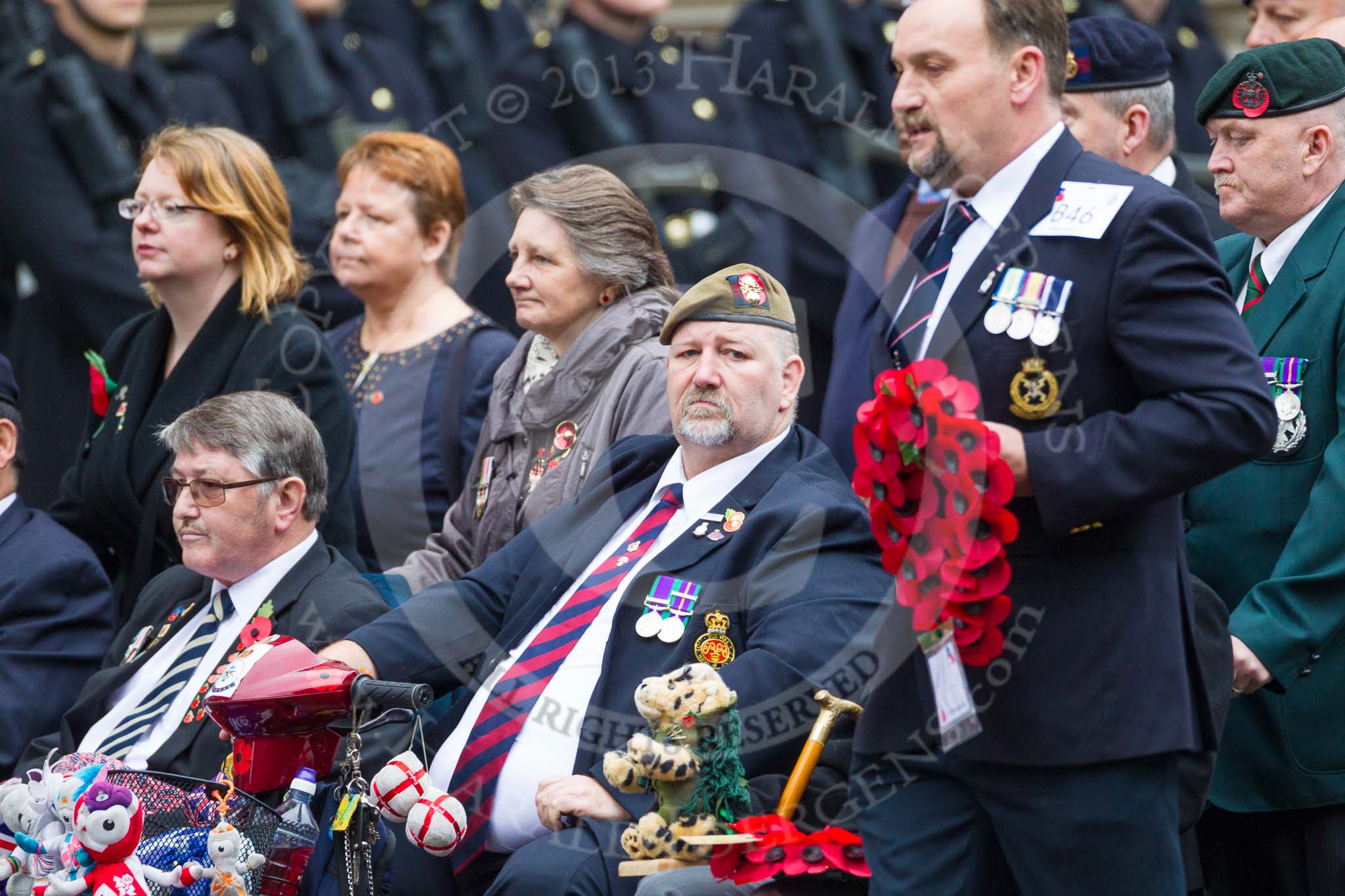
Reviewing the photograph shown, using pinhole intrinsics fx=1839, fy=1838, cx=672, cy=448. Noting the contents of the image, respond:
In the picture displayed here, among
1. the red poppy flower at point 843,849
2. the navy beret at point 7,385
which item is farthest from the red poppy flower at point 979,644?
the navy beret at point 7,385

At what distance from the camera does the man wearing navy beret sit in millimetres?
4590

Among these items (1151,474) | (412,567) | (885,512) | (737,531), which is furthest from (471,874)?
(1151,474)

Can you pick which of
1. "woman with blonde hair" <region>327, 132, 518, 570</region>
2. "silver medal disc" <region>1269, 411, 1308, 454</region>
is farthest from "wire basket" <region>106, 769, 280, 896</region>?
"silver medal disc" <region>1269, 411, 1308, 454</region>

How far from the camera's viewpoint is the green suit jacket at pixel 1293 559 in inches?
135

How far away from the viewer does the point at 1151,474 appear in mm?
2584

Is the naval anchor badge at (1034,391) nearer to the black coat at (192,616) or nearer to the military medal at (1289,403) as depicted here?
the military medal at (1289,403)

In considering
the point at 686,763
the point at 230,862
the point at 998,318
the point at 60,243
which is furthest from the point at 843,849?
the point at 60,243

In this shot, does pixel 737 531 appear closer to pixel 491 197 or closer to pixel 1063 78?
pixel 1063 78

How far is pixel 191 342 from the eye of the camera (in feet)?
16.9

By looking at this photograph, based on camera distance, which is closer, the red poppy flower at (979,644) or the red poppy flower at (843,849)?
the red poppy flower at (979,644)

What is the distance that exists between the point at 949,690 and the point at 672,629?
1.14m

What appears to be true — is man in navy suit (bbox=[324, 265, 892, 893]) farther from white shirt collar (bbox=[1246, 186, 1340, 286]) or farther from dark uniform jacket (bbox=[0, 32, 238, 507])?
dark uniform jacket (bbox=[0, 32, 238, 507])

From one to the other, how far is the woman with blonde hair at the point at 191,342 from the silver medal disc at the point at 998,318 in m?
2.52

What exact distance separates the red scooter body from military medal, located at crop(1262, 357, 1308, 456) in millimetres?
1864
